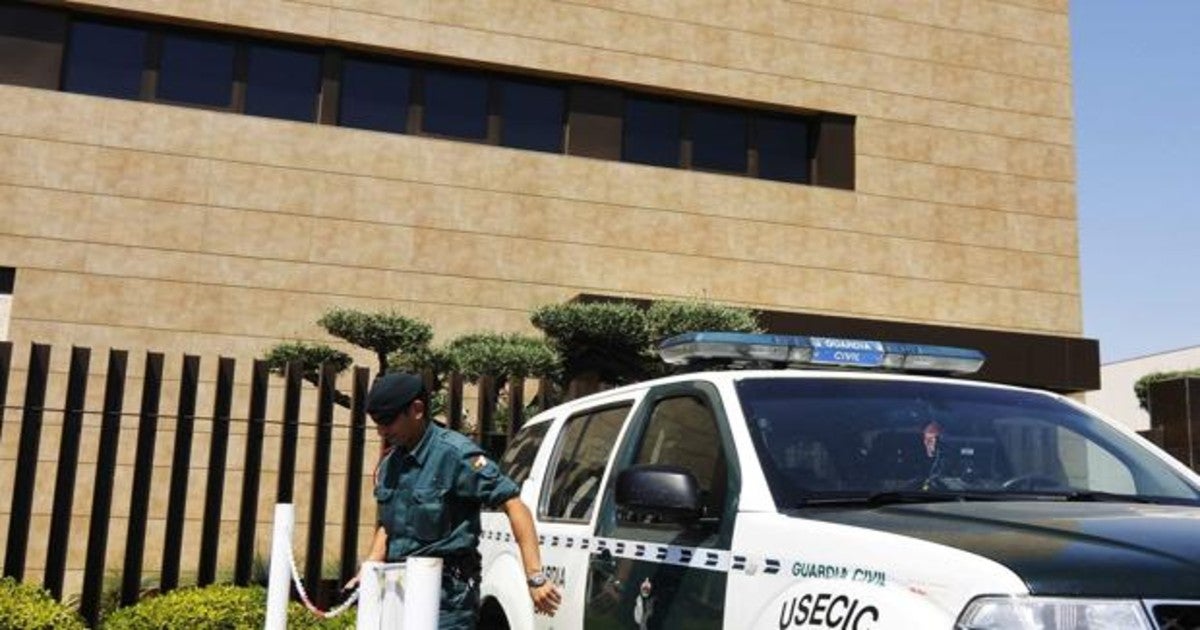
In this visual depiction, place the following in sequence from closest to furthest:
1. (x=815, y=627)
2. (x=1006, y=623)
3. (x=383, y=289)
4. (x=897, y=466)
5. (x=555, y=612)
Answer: (x=1006, y=623), (x=815, y=627), (x=897, y=466), (x=555, y=612), (x=383, y=289)

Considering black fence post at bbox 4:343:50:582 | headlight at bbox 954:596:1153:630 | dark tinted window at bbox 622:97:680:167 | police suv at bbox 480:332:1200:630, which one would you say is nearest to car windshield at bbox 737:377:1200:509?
police suv at bbox 480:332:1200:630

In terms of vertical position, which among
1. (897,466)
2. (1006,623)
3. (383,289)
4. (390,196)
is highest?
(390,196)

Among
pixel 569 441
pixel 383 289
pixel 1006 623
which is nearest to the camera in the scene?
pixel 1006 623

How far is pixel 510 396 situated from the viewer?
33.9ft

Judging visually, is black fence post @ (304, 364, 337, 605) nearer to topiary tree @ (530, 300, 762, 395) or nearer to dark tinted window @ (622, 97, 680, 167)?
topiary tree @ (530, 300, 762, 395)

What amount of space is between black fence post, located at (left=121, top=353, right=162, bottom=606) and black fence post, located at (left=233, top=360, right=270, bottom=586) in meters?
0.77

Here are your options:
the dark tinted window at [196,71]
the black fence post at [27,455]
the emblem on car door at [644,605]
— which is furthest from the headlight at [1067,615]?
the dark tinted window at [196,71]

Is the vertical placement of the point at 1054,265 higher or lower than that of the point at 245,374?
higher

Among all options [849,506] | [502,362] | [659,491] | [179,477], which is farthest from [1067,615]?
[502,362]

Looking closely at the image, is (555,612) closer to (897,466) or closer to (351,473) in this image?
(897,466)

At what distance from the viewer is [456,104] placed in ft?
61.5

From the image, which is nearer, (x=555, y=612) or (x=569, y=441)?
(x=555, y=612)

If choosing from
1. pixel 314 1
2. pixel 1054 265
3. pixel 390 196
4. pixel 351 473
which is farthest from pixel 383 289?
pixel 1054 265

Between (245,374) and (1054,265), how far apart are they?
1414 centimetres
